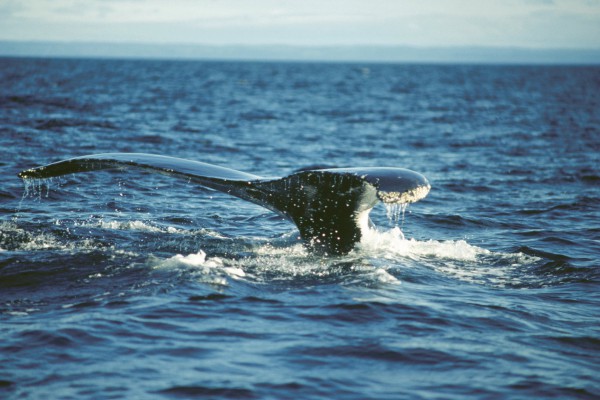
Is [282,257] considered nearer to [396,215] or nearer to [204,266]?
[204,266]

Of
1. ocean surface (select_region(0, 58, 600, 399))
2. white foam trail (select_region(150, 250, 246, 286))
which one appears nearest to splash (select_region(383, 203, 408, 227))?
ocean surface (select_region(0, 58, 600, 399))

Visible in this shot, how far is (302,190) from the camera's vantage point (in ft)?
30.1

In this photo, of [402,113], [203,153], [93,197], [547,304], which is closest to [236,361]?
[547,304]

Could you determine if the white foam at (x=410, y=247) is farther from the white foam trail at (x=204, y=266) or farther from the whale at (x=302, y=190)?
the white foam trail at (x=204, y=266)

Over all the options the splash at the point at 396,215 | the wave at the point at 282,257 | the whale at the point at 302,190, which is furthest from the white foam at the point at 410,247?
the whale at the point at 302,190

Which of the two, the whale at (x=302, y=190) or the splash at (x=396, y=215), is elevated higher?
the whale at (x=302, y=190)

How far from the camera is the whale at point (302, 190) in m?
8.91

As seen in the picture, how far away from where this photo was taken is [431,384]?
641 cm

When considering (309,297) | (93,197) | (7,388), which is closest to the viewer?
(7,388)

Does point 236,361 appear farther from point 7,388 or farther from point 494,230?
point 494,230

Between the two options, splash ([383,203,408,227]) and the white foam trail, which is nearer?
the white foam trail

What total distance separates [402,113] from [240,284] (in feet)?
122

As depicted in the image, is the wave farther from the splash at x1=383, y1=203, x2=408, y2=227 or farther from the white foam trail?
the splash at x1=383, y1=203, x2=408, y2=227

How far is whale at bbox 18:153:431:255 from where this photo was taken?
29.2 ft
